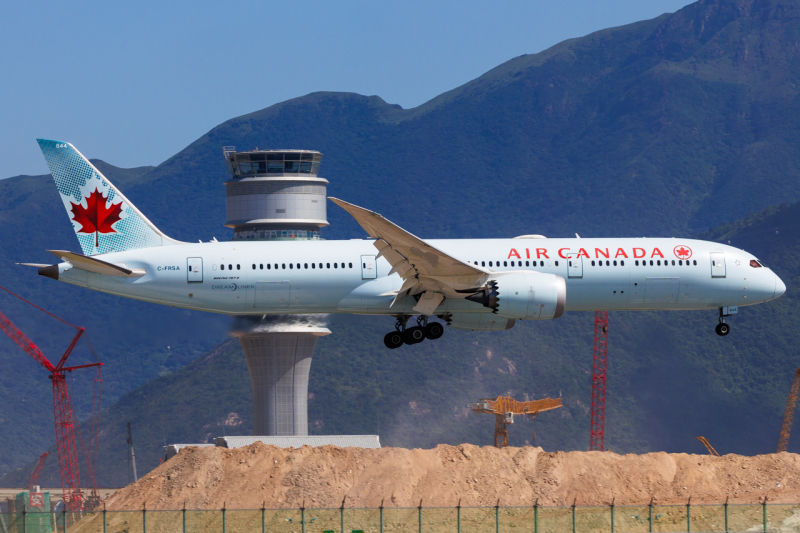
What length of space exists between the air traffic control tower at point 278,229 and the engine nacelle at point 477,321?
1771 inches

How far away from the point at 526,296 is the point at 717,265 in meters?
11.9

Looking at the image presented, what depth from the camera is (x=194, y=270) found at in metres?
55.9

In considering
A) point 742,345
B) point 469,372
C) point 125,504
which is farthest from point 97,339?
point 742,345

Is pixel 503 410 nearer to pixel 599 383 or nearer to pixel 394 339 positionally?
pixel 599 383

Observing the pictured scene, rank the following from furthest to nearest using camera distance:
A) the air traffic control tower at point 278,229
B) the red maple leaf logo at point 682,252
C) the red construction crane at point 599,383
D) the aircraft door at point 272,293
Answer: the red construction crane at point 599,383, the air traffic control tower at point 278,229, the red maple leaf logo at point 682,252, the aircraft door at point 272,293

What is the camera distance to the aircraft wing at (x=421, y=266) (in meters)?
50.2

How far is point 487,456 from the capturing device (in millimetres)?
60844

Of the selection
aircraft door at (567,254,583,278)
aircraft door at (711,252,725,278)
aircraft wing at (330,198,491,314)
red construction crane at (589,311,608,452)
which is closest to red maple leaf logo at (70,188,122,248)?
aircraft wing at (330,198,491,314)

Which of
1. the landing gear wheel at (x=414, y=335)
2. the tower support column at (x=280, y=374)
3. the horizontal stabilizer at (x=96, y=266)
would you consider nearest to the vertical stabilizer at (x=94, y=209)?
the horizontal stabilizer at (x=96, y=266)

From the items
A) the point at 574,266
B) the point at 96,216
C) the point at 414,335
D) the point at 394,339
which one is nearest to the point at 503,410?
the point at 394,339

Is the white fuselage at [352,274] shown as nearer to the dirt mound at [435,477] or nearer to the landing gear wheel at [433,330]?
the landing gear wheel at [433,330]

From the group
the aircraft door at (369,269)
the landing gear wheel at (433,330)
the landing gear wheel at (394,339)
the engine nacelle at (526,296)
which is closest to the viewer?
the engine nacelle at (526,296)

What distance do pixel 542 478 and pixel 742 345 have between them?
144837 millimetres

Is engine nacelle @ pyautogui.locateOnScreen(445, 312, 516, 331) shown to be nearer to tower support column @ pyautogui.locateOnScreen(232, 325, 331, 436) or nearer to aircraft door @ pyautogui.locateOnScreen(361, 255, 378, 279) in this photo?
aircraft door @ pyautogui.locateOnScreen(361, 255, 378, 279)
